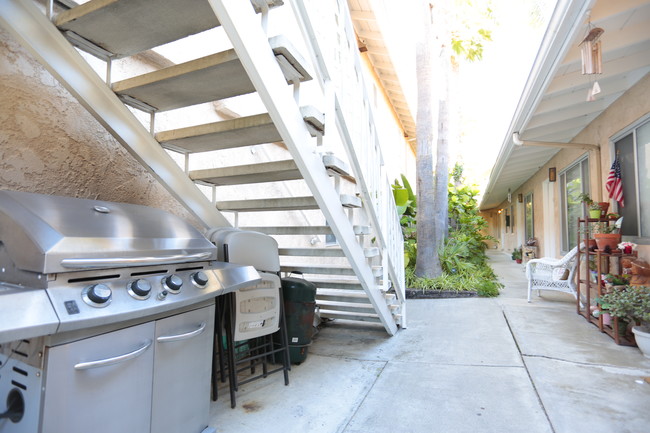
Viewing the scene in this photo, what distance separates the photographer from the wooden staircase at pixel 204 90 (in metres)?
1.84

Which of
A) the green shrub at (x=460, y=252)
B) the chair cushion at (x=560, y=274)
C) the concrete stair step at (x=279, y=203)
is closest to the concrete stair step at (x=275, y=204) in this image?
the concrete stair step at (x=279, y=203)

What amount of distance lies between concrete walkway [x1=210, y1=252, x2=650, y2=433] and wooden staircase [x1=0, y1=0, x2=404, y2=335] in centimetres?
84

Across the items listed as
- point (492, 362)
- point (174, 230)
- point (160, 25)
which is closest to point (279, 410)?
point (174, 230)

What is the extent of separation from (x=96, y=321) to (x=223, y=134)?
1495 millimetres

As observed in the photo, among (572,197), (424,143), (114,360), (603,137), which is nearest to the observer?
(114,360)

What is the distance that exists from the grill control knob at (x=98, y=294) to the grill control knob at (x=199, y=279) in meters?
0.46

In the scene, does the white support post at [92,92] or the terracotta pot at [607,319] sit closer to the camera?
the white support post at [92,92]

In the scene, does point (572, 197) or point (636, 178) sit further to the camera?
point (572, 197)

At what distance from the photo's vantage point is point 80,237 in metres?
1.48

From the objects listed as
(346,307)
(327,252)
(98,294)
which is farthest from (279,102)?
(346,307)

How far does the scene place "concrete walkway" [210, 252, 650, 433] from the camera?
2309mm

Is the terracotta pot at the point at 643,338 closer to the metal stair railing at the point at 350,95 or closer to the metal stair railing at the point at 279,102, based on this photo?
the metal stair railing at the point at 350,95

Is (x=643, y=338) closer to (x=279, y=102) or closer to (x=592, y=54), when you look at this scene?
(x=592, y=54)

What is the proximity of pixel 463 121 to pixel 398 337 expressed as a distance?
79.2 feet
